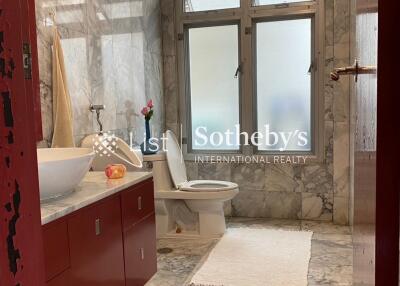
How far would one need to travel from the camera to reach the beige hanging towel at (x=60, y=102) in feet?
7.72

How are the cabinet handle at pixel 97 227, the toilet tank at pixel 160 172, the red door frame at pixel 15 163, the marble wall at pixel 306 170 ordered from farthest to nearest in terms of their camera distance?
the marble wall at pixel 306 170 < the toilet tank at pixel 160 172 < the cabinet handle at pixel 97 227 < the red door frame at pixel 15 163

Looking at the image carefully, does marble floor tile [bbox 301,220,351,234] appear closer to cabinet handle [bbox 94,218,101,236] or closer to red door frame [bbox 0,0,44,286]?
cabinet handle [bbox 94,218,101,236]

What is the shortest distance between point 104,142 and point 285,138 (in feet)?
6.03

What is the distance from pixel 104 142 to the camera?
2.71 m

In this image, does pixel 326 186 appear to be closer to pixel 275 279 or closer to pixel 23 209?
pixel 275 279

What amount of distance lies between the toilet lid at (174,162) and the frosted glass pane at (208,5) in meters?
1.33

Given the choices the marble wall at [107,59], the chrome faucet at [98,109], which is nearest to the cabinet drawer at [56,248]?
the marble wall at [107,59]

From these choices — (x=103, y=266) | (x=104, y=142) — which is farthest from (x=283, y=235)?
(x=103, y=266)

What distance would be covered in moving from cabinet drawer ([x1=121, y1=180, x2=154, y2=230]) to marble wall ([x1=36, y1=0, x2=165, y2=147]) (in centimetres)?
63

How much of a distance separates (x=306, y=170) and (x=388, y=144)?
10.4 feet

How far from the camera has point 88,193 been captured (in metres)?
1.83


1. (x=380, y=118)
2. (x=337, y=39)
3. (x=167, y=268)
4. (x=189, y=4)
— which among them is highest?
(x=189, y=4)

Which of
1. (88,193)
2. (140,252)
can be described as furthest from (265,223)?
(88,193)

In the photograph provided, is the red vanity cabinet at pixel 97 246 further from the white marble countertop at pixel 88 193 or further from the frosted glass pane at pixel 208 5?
the frosted glass pane at pixel 208 5
